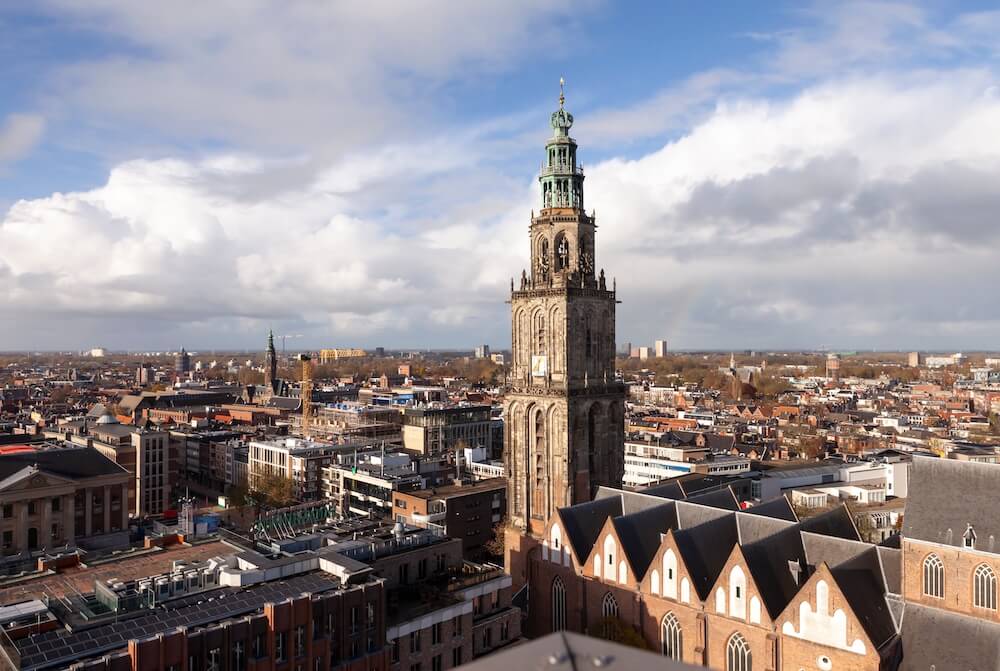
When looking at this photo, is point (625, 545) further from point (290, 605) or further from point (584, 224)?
point (584, 224)

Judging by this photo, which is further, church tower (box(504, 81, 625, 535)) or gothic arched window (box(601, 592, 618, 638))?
church tower (box(504, 81, 625, 535))

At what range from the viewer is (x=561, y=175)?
61.2 metres

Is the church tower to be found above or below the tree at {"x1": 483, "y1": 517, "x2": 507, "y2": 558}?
above

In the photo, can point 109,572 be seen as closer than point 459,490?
Yes

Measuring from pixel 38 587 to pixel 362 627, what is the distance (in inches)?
733

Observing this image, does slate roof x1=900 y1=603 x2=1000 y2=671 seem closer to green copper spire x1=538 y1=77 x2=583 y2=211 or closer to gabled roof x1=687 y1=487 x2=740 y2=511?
gabled roof x1=687 y1=487 x2=740 y2=511

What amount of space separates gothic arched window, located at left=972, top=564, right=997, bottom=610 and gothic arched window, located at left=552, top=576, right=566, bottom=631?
26.4m

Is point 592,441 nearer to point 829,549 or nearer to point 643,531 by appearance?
point 643,531

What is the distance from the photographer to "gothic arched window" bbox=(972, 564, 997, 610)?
36250 mm

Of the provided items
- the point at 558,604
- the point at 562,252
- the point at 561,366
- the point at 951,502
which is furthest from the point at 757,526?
the point at 562,252

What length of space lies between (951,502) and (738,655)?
1532 cm

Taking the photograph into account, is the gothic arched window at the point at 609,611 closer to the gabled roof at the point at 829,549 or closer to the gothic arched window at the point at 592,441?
the gothic arched window at the point at 592,441

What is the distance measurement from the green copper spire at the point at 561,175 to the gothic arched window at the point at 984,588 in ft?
127

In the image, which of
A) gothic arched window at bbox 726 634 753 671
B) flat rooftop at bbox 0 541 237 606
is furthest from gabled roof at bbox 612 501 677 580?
flat rooftop at bbox 0 541 237 606
